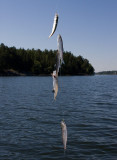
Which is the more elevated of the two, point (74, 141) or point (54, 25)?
point (54, 25)

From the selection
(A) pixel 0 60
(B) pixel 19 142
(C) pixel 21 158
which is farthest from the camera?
Result: (A) pixel 0 60

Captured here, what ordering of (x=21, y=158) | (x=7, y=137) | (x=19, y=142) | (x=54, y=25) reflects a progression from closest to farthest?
(x=54, y=25) → (x=21, y=158) → (x=19, y=142) → (x=7, y=137)

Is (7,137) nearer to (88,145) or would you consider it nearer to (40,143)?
(40,143)

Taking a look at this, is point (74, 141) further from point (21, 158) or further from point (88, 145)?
point (21, 158)

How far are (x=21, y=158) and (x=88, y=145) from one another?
4518 millimetres

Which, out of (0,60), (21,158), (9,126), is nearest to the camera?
(21,158)

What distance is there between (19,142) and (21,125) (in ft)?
14.6

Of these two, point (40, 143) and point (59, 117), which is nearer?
point (40, 143)

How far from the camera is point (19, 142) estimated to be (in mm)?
14734

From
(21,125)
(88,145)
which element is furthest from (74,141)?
(21,125)

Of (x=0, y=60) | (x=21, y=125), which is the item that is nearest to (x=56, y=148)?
(x=21, y=125)

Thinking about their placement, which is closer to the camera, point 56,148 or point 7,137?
point 56,148

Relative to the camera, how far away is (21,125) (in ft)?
62.7

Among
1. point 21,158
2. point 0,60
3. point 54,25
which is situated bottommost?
point 21,158
